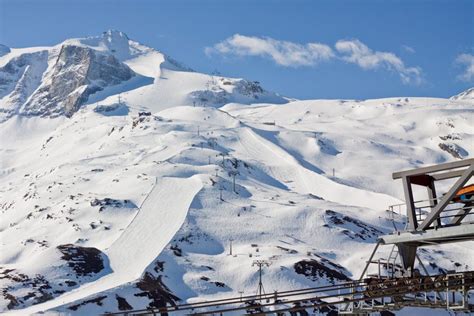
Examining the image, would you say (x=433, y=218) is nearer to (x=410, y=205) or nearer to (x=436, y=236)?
(x=436, y=236)

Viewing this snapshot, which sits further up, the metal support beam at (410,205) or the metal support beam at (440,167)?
the metal support beam at (440,167)

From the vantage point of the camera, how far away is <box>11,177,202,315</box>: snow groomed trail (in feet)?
415

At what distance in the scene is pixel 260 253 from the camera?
482 ft

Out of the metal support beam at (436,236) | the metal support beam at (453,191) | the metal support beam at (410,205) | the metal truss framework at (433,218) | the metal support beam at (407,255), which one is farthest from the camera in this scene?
the metal support beam at (407,255)

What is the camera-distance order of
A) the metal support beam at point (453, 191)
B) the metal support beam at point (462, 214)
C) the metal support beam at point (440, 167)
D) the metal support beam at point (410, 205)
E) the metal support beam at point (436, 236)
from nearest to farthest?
the metal support beam at point (453, 191) → the metal support beam at point (440, 167) → the metal support beam at point (436, 236) → the metal support beam at point (462, 214) → the metal support beam at point (410, 205)

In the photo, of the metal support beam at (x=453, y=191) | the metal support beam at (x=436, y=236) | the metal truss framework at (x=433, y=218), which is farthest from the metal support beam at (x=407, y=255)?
the metal support beam at (x=453, y=191)

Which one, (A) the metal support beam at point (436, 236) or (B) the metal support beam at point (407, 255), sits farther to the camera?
(B) the metal support beam at point (407, 255)

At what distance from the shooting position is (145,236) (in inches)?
6068

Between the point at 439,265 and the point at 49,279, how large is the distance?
2941 inches

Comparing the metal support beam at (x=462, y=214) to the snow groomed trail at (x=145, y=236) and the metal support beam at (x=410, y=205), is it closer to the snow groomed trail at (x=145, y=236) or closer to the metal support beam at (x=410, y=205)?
the metal support beam at (x=410, y=205)

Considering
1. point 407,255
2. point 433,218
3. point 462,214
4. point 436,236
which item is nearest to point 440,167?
point 433,218

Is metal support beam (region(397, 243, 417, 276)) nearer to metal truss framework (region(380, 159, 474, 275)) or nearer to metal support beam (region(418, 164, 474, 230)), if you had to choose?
metal truss framework (region(380, 159, 474, 275))

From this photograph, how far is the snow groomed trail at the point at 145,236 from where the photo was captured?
126637 mm

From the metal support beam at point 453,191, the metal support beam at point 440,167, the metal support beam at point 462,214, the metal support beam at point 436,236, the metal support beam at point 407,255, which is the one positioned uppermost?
the metal support beam at point 440,167
